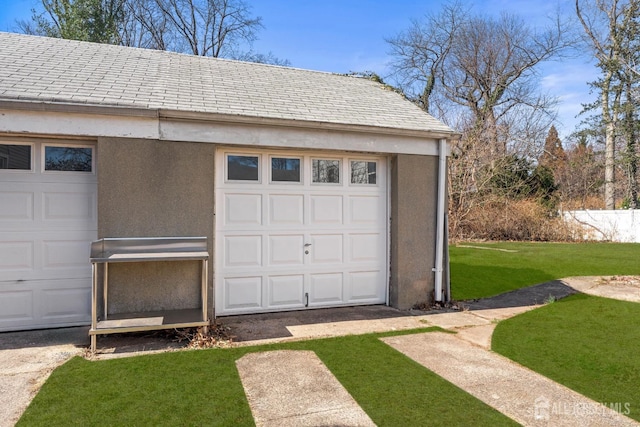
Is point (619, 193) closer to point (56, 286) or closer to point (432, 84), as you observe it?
point (432, 84)

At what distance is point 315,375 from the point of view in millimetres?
3895

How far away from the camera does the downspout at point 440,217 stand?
6539 mm

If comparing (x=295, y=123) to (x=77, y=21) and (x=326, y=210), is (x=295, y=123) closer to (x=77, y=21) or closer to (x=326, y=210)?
(x=326, y=210)

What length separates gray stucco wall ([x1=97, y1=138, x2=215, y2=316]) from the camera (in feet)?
16.4

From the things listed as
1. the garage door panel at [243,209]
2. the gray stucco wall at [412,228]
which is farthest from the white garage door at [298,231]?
the gray stucco wall at [412,228]

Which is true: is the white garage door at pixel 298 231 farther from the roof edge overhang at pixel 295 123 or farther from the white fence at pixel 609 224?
the white fence at pixel 609 224

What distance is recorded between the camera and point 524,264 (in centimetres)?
1082

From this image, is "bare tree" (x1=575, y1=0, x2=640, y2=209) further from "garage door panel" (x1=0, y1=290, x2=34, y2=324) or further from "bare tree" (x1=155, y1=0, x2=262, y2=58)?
"garage door panel" (x1=0, y1=290, x2=34, y2=324)

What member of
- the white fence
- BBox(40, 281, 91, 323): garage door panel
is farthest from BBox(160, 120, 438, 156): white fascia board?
the white fence

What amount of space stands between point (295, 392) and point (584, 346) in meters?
3.57

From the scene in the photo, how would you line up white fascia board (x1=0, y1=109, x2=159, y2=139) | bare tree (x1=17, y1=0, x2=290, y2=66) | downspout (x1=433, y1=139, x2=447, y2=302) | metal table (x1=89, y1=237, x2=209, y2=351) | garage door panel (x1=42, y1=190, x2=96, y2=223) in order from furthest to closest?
1. bare tree (x1=17, y1=0, x2=290, y2=66)
2. downspout (x1=433, y1=139, x2=447, y2=302)
3. garage door panel (x1=42, y1=190, x2=96, y2=223)
4. white fascia board (x1=0, y1=109, x2=159, y2=139)
5. metal table (x1=89, y1=237, x2=209, y2=351)

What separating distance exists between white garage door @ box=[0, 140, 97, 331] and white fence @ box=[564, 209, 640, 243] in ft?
60.8

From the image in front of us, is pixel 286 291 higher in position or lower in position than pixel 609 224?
lower

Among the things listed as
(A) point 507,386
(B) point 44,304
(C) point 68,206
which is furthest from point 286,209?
(A) point 507,386
